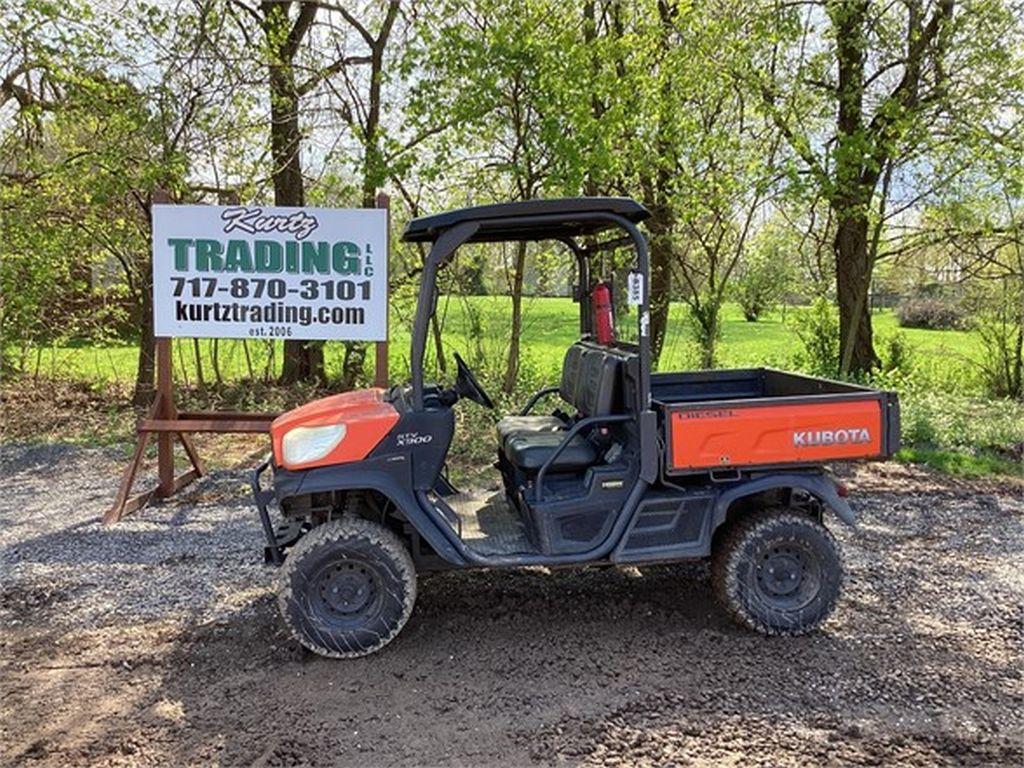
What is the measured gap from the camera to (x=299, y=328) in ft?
19.3

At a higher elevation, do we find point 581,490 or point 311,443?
point 311,443

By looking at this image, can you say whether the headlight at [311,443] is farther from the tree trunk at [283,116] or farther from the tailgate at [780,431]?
the tree trunk at [283,116]

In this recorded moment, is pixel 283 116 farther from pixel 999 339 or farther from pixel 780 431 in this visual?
pixel 999 339

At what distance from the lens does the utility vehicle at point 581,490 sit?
340cm

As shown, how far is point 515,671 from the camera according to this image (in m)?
3.28

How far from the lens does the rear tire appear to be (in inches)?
141

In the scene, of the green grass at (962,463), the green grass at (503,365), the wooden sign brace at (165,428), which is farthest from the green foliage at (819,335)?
the wooden sign brace at (165,428)

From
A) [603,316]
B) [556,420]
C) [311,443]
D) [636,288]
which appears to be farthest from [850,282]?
[311,443]

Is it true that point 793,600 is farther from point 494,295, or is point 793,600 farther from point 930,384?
point 930,384

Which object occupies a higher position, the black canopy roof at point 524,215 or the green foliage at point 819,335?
the black canopy roof at point 524,215

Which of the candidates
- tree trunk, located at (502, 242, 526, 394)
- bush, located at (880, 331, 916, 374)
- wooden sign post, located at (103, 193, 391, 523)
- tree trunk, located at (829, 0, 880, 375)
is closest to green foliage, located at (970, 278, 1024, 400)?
bush, located at (880, 331, 916, 374)

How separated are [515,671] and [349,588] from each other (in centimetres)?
80

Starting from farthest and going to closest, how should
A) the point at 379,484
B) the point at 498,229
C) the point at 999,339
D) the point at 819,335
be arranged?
1. the point at 819,335
2. the point at 999,339
3. the point at 498,229
4. the point at 379,484

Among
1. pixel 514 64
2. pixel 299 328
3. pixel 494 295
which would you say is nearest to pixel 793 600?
pixel 299 328
